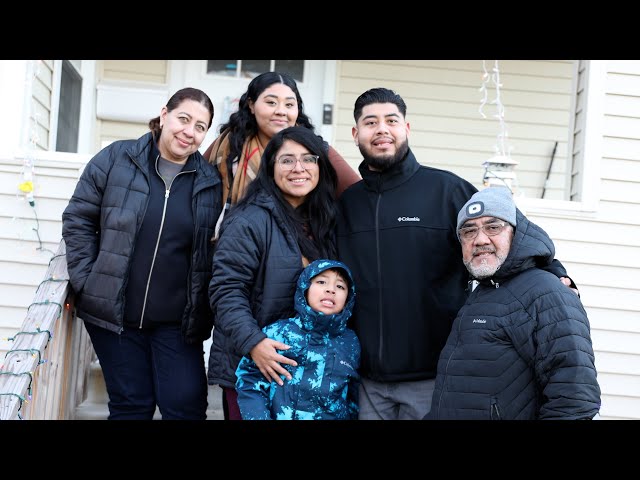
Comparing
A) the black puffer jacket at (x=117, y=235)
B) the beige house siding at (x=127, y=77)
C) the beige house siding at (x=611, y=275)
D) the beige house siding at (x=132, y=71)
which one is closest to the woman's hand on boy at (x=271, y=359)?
the black puffer jacket at (x=117, y=235)

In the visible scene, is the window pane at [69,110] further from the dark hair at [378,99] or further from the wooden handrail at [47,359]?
the dark hair at [378,99]

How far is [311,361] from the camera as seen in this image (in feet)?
10.4

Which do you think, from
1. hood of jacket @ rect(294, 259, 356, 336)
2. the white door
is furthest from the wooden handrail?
the white door

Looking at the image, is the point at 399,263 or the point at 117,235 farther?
the point at 117,235

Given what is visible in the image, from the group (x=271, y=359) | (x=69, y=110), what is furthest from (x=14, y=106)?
(x=271, y=359)

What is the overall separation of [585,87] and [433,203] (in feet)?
9.04

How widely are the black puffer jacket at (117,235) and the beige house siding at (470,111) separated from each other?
12.0 ft

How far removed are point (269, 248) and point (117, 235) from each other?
70cm

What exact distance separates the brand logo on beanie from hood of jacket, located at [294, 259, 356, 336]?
22.5 inches

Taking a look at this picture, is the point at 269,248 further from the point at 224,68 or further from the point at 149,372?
the point at 224,68

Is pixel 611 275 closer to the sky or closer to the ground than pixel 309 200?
closer to the ground
